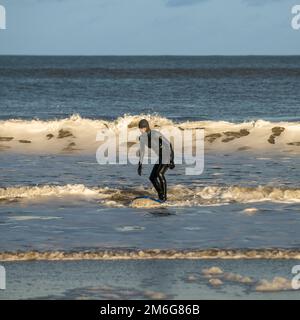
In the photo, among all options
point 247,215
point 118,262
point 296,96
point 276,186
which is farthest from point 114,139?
point 296,96

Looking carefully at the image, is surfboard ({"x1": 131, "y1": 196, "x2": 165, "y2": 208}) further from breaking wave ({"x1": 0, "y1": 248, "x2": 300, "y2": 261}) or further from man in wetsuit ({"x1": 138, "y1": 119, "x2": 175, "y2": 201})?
breaking wave ({"x1": 0, "y1": 248, "x2": 300, "y2": 261})

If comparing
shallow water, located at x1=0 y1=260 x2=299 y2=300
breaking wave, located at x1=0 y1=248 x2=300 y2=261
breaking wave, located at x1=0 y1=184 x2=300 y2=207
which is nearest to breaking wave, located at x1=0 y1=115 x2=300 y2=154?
breaking wave, located at x1=0 y1=184 x2=300 y2=207

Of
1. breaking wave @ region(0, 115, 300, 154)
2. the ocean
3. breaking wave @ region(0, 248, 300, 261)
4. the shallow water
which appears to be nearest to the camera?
the shallow water

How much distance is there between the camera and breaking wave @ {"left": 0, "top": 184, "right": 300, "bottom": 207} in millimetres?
19578

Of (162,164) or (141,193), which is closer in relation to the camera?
(162,164)

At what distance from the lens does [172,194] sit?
Answer: 20.5 metres

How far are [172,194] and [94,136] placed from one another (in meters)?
13.1

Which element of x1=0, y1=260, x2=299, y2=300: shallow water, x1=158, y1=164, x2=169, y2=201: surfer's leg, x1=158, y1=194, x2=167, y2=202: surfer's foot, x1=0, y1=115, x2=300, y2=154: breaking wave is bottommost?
x1=0, y1=260, x2=299, y2=300: shallow water

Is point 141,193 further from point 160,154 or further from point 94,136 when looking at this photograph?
point 94,136

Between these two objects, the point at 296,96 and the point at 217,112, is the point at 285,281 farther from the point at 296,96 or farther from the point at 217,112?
the point at 296,96

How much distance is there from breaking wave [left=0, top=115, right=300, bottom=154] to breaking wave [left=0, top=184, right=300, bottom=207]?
840 centimetres

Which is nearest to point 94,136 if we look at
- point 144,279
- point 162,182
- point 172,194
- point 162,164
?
point 172,194

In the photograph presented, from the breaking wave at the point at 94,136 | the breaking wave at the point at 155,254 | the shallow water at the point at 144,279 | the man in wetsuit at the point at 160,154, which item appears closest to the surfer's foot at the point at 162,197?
the man in wetsuit at the point at 160,154
